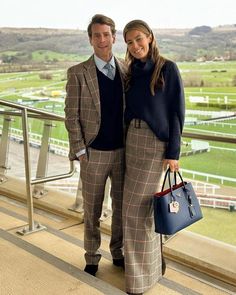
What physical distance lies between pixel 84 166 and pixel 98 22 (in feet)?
2.59

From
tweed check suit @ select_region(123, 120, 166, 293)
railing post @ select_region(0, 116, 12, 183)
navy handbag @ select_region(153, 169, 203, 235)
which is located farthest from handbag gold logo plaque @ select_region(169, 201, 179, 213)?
railing post @ select_region(0, 116, 12, 183)

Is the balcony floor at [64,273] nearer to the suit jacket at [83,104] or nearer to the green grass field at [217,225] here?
the green grass field at [217,225]

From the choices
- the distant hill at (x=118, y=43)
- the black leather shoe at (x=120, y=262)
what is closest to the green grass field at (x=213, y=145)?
the distant hill at (x=118, y=43)

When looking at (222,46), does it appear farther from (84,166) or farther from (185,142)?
(84,166)

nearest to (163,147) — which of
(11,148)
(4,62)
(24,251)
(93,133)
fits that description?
(93,133)

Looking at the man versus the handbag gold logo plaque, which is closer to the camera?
the handbag gold logo plaque

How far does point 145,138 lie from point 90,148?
1.10 feet

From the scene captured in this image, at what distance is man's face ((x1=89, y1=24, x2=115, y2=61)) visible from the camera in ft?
6.85

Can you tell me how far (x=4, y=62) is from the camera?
495 centimetres

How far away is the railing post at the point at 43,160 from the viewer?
3.96 m

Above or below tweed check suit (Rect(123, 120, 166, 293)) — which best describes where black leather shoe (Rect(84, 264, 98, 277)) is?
below

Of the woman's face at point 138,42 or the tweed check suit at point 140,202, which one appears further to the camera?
the tweed check suit at point 140,202

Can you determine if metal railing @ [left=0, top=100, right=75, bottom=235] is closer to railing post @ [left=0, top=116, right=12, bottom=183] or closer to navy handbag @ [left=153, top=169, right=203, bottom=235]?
railing post @ [left=0, top=116, right=12, bottom=183]

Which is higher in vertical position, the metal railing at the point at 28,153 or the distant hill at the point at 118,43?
the distant hill at the point at 118,43
